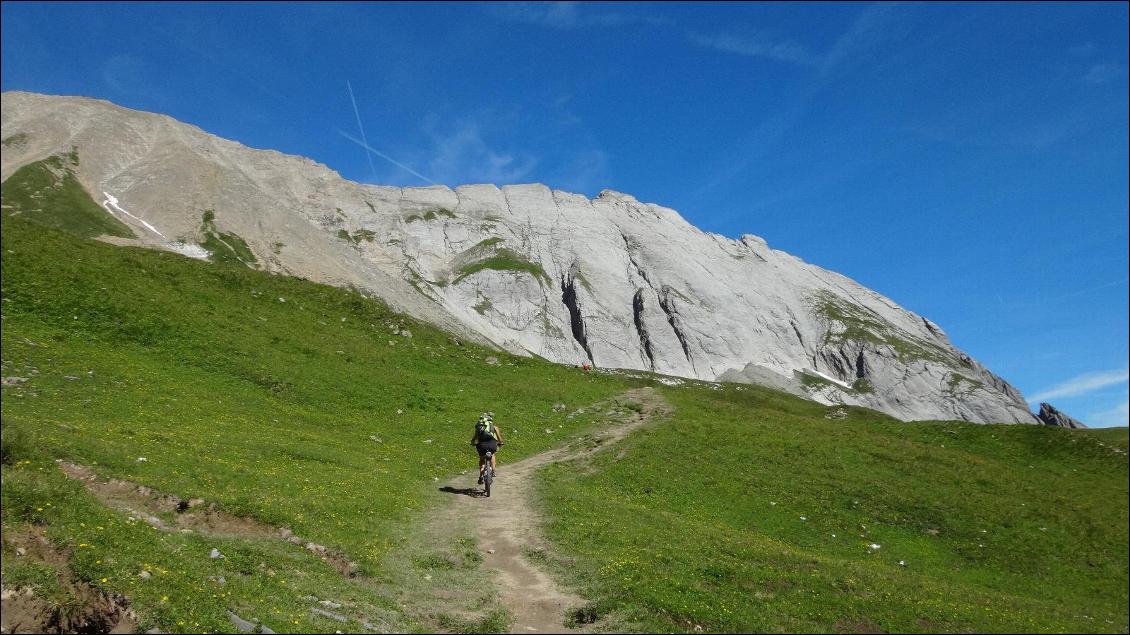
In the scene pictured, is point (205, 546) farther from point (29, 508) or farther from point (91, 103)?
point (91, 103)

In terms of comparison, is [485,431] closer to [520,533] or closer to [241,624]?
[520,533]

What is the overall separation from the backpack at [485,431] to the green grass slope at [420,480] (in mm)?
3766

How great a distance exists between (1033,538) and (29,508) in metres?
37.7

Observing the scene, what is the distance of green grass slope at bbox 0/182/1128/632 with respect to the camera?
602 inches

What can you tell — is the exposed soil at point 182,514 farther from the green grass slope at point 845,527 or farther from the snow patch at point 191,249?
the snow patch at point 191,249

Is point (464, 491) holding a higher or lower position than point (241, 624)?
higher

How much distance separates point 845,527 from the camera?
29.4 meters

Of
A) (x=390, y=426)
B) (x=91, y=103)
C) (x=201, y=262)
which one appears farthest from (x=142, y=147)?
(x=390, y=426)

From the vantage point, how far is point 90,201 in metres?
130

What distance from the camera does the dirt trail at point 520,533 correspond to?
53.6 ft

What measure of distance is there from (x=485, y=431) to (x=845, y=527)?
708 inches

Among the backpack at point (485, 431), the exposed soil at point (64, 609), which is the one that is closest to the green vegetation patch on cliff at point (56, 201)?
the backpack at point (485, 431)

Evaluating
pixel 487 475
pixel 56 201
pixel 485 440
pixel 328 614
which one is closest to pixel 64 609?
pixel 328 614

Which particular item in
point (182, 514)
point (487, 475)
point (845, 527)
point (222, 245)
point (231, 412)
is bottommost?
point (182, 514)
